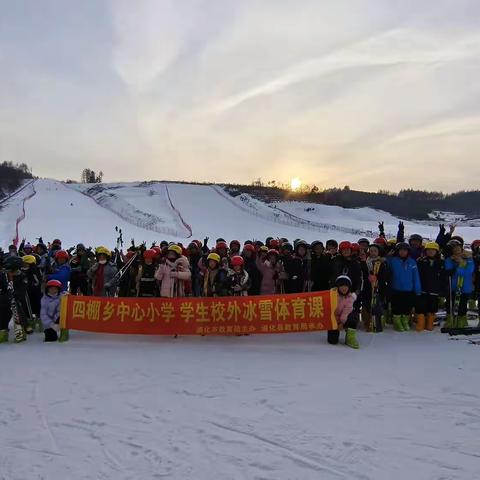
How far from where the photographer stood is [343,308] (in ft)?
26.6

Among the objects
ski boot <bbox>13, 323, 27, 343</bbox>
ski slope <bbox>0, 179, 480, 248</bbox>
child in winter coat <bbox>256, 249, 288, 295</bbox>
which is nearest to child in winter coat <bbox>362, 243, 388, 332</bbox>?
child in winter coat <bbox>256, 249, 288, 295</bbox>

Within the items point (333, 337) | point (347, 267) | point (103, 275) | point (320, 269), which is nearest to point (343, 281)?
point (347, 267)

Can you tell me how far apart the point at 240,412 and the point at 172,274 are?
4280 mm

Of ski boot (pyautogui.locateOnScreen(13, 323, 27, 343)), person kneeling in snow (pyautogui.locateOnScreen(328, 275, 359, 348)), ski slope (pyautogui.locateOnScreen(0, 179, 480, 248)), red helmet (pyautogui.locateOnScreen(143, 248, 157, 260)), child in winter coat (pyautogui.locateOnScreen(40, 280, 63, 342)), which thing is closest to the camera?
person kneeling in snow (pyautogui.locateOnScreen(328, 275, 359, 348))

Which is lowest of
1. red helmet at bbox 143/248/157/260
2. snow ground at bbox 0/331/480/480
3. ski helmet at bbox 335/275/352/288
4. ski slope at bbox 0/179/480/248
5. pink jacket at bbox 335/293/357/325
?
snow ground at bbox 0/331/480/480

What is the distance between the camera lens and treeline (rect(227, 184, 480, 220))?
280 ft

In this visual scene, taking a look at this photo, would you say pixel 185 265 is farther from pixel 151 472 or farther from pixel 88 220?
pixel 88 220

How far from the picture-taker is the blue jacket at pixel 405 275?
904 cm

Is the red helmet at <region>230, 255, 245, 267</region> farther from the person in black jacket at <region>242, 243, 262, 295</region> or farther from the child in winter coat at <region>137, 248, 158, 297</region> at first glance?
the child in winter coat at <region>137, 248, 158, 297</region>

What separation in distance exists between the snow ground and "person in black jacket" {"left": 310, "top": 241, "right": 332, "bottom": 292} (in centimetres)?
176

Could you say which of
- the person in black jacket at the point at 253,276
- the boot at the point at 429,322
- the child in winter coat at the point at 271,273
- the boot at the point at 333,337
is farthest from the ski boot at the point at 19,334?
the boot at the point at 429,322

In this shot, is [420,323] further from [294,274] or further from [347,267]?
[294,274]

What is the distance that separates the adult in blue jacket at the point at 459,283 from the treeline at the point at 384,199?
65.6 m

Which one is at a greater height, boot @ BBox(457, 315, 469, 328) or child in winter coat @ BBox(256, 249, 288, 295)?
child in winter coat @ BBox(256, 249, 288, 295)
